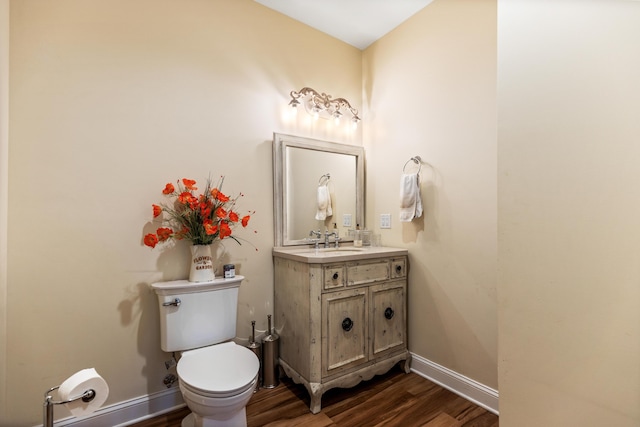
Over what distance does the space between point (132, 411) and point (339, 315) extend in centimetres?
134

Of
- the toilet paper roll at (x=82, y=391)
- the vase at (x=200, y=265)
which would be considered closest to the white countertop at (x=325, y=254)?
the vase at (x=200, y=265)

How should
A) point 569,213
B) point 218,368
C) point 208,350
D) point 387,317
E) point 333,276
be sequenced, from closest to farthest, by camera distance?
1. point 569,213
2. point 218,368
3. point 208,350
4. point 333,276
5. point 387,317

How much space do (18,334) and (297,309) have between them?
1.47 metres

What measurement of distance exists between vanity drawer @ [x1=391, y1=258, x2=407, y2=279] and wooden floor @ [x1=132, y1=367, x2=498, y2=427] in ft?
2.52

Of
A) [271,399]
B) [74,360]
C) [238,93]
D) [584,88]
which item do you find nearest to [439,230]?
[584,88]

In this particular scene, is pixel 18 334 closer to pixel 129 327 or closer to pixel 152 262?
pixel 129 327

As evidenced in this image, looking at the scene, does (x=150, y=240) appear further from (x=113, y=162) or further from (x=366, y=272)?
(x=366, y=272)

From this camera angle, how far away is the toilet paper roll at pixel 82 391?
3.45 ft

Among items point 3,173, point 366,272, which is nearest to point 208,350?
point 366,272

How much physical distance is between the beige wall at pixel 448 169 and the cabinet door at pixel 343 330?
1.72 ft

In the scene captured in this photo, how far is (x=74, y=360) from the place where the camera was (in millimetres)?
1613

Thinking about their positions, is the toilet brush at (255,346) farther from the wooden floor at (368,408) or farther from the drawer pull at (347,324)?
the drawer pull at (347,324)

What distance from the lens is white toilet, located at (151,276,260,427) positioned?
138cm

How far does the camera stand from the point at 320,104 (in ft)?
8.23
